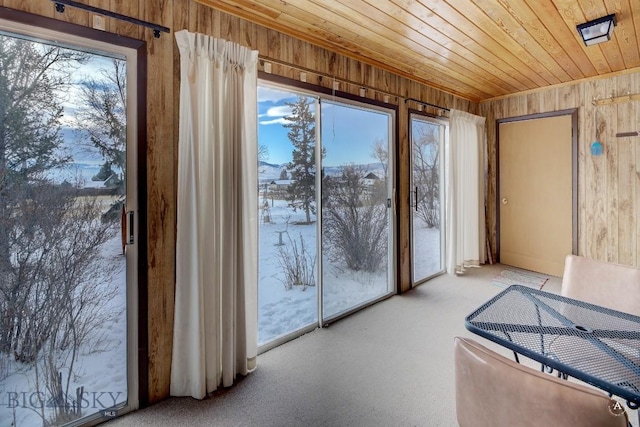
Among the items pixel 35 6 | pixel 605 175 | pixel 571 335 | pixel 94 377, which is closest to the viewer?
pixel 571 335

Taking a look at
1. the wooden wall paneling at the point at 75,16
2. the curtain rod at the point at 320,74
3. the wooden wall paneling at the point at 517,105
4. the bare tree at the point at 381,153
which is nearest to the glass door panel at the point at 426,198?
the bare tree at the point at 381,153

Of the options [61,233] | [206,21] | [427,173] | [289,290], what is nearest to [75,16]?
[206,21]

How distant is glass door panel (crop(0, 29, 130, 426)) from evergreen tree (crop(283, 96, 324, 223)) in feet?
4.05

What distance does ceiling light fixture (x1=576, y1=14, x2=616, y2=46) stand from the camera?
2.20m

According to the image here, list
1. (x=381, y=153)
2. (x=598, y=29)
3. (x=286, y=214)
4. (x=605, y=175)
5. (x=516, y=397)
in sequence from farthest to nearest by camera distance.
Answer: (x=605, y=175)
(x=381, y=153)
(x=286, y=214)
(x=598, y=29)
(x=516, y=397)

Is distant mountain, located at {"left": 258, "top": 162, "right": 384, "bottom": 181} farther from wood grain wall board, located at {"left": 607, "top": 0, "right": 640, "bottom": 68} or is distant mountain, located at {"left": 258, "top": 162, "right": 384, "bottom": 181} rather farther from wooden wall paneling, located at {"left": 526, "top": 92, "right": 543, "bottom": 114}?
wooden wall paneling, located at {"left": 526, "top": 92, "right": 543, "bottom": 114}

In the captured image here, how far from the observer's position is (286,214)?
2.60 m

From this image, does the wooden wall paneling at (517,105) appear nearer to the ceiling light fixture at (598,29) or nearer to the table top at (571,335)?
the ceiling light fixture at (598,29)

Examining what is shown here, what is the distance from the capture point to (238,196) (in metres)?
2.00

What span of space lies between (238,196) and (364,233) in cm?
164

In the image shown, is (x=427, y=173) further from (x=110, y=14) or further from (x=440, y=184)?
(x=110, y=14)

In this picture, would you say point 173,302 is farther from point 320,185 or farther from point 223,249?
point 320,185

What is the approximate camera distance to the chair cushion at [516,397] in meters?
0.67

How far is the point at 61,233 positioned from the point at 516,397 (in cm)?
201
